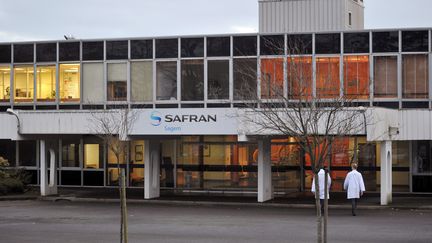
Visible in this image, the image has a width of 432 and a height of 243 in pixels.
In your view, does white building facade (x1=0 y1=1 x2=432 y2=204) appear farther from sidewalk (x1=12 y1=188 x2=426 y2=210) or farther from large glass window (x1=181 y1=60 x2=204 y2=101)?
sidewalk (x1=12 y1=188 x2=426 y2=210)

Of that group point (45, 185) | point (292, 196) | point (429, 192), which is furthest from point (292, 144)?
point (45, 185)

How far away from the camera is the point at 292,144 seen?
33.3m

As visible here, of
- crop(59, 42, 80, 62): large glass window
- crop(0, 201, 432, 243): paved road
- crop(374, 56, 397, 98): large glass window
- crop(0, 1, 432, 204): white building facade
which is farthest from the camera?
crop(59, 42, 80, 62): large glass window

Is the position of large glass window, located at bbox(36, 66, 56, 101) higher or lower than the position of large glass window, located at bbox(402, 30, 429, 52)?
lower

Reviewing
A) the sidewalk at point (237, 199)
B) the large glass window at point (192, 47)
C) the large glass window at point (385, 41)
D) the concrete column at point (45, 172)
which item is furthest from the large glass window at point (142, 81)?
the large glass window at point (385, 41)

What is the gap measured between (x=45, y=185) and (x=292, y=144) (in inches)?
410

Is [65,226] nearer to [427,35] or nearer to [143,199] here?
[143,199]

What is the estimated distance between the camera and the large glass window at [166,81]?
1321 inches

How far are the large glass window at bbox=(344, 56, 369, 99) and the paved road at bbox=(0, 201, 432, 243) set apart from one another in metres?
7.26

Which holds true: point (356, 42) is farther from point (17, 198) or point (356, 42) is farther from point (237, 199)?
point (17, 198)

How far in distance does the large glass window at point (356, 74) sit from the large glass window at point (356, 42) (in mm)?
286

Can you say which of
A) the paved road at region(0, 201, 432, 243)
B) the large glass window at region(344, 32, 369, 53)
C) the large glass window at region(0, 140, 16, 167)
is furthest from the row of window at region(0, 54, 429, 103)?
the paved road at region(0, 201, 432, 243)

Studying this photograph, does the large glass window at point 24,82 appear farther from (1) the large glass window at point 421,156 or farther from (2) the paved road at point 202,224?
(1) the large glass window at point 421,156

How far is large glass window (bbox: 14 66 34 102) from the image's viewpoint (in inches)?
1404
